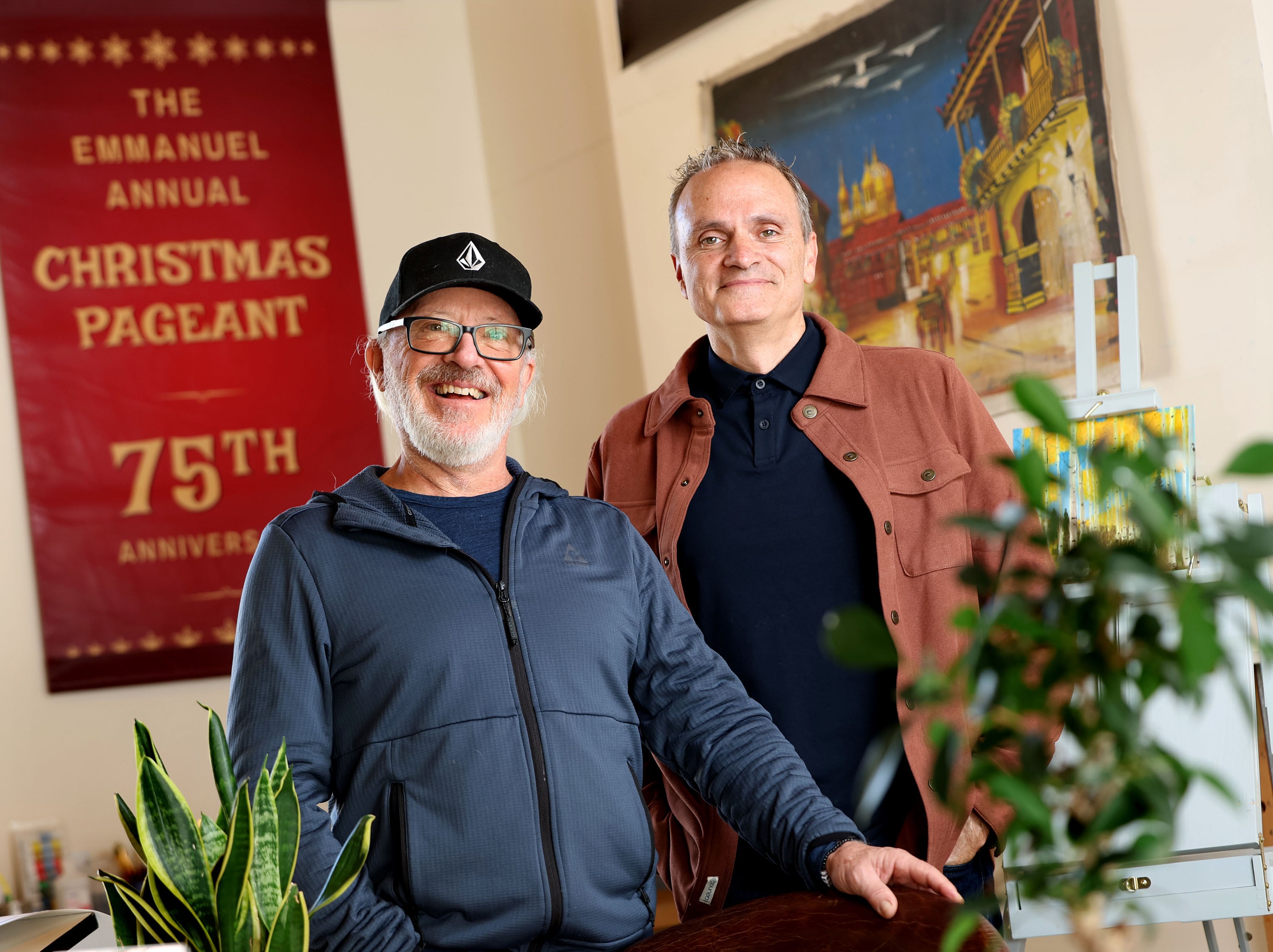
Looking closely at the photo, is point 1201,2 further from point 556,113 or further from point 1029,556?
point 556,113

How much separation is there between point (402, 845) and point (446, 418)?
61 cm

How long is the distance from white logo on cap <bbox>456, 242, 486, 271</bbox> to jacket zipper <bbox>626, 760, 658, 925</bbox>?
0.75m

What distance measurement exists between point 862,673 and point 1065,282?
1628 millimetres

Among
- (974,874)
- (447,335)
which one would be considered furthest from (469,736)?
(974,874)

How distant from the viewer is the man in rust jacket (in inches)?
73.3

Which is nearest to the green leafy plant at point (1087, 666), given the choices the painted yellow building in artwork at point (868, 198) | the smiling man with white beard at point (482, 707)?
the smiling man with white beard at point (482, 707)

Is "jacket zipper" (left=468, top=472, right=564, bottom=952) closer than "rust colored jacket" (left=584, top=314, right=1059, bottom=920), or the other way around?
"jacket zipper" (left=468, top=472, right=564, bottom=952)

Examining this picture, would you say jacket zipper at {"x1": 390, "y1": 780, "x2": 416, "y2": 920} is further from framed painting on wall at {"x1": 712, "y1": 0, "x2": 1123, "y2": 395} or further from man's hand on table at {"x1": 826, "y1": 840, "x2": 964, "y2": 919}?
framed painting on wall at {"x1": 712, "y1": 0, "x2": 1123, "y2": 395}

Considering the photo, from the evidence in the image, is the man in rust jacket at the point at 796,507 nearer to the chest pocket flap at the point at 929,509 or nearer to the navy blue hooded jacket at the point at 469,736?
the chest pocket flap at the point at 929,509

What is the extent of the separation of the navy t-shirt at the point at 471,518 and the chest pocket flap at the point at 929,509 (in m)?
0.63

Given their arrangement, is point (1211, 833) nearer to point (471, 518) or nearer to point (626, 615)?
point (626, 615)

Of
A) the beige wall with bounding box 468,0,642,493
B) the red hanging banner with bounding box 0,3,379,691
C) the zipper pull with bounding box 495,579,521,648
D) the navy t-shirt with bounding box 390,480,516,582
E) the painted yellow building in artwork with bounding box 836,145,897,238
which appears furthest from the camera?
the beige wall with bounding box 468,0,642,493

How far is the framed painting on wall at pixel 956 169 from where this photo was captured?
3.00 m

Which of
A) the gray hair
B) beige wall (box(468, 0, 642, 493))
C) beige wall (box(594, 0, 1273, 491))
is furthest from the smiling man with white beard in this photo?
beige wall (box(468, 0, 642, 493))
